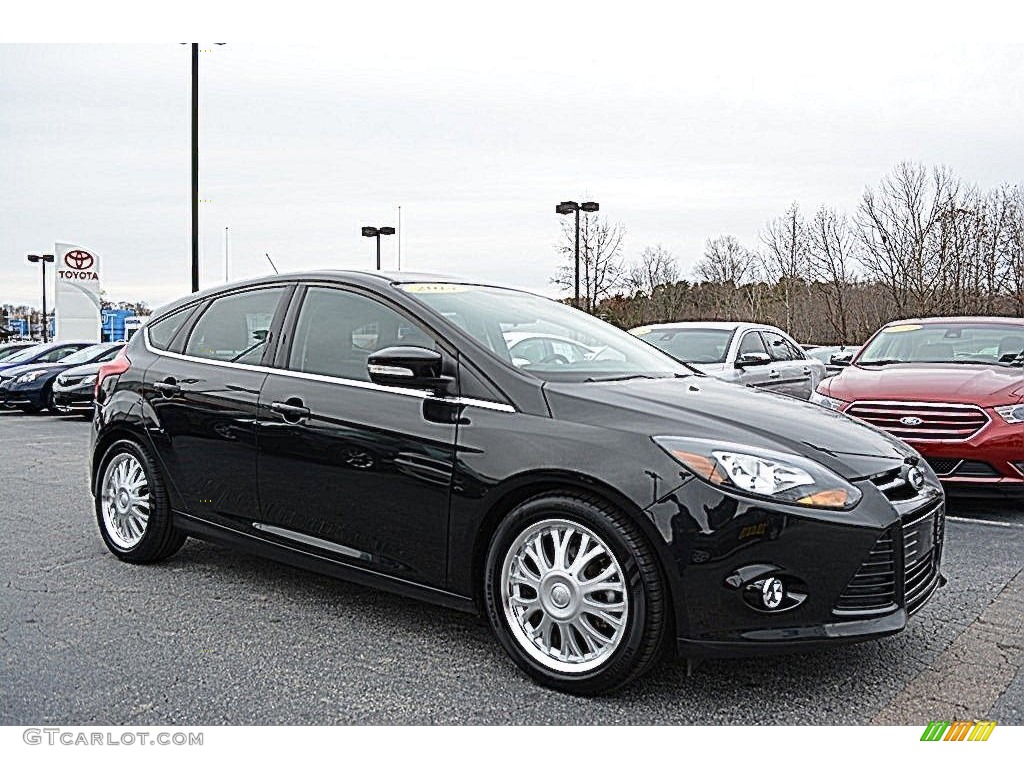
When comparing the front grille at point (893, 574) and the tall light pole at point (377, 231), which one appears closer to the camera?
the front grille at point (893, 574)

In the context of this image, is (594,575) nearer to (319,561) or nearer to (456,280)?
(319,561)

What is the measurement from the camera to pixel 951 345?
8.38 meters

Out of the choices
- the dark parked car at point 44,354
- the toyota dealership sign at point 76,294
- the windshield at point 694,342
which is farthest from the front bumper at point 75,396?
the toyota dealership sign at point 76,294

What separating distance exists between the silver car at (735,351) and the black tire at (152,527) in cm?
616

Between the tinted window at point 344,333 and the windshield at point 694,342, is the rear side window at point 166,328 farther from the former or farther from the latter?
the windshield at point 694,342

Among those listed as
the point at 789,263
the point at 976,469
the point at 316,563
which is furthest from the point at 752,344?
the point at 789,263

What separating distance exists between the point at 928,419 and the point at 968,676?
3533mm

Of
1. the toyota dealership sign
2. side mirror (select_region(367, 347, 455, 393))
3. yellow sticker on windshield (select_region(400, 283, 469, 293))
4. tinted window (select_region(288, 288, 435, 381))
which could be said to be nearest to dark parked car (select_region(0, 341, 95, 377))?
the toyota dealership sign

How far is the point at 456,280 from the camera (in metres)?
4.90

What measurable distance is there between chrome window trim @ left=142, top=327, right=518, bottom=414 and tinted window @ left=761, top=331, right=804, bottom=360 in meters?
8.16

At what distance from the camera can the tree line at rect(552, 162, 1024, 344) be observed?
91.5ft

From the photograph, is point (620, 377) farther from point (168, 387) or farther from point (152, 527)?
point (152, 527)

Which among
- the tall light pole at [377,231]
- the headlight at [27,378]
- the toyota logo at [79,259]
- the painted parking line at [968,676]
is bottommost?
the painted parking line at [968,676]

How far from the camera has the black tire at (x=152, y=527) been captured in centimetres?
512
